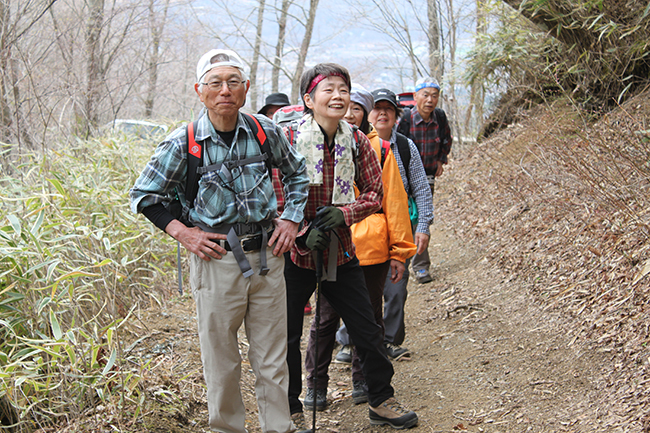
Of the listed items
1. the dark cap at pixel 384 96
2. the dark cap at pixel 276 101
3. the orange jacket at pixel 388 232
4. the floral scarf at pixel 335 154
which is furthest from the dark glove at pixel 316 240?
the dark cap at pixel 276 101

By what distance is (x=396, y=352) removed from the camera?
198 inches

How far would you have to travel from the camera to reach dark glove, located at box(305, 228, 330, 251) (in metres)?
3.21

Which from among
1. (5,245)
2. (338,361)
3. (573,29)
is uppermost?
(573,29)

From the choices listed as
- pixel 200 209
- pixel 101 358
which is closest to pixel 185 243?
pixel 200 209

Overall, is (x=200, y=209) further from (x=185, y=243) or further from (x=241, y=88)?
(x=241, y=88)

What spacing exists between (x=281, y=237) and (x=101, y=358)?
64.6 inches

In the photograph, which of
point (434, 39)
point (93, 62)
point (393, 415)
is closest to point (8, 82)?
point (93, 62)

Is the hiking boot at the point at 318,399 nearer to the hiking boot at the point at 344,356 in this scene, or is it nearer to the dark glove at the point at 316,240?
the hiking boot at the point at 344,356

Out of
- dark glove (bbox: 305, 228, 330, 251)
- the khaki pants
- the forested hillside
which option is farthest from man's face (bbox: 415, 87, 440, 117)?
the khaki pants

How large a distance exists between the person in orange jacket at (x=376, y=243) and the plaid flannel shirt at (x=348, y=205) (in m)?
0.31

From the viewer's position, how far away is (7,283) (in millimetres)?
3748

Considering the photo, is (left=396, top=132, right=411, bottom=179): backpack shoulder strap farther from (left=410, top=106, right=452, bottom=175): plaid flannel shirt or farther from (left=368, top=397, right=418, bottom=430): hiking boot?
(left=410, top=106, right=452, bottom=175): plaid flannel shirt

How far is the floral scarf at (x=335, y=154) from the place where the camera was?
11.1 ft

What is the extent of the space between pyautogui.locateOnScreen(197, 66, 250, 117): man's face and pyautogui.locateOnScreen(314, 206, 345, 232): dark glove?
0.81 metres
